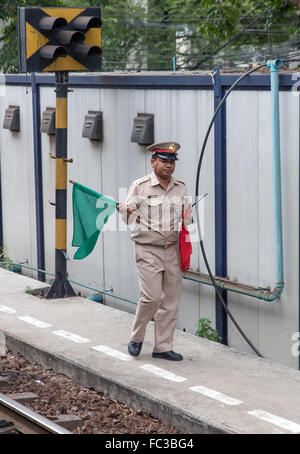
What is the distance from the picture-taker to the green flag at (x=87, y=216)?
906cm

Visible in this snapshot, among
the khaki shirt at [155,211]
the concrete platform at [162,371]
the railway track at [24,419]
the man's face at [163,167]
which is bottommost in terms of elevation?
the railway track at [24,419]

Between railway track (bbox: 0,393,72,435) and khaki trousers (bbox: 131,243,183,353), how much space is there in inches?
52.8

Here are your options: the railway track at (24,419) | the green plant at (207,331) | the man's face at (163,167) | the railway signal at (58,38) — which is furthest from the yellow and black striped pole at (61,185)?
the railway track at (24,419)

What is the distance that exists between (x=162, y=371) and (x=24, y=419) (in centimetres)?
130

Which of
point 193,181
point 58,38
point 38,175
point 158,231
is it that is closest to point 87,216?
point 193,181

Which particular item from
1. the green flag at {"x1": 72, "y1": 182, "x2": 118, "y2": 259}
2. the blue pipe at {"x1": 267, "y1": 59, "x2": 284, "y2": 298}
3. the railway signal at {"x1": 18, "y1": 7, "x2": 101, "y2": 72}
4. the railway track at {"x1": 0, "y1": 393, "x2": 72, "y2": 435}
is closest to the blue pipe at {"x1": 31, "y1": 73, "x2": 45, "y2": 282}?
the railway signal at {"x1": 18, "y1": 7, "x2": 101, "y2": 72}

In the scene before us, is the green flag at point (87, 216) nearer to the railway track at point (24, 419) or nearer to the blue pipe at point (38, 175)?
the blue pipe at point (38, 175)

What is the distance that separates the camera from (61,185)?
10.0 m

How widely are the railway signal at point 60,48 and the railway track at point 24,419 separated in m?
3.27

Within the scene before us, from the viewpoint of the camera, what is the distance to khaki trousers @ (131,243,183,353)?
24.6 feet

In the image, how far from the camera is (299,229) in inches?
290

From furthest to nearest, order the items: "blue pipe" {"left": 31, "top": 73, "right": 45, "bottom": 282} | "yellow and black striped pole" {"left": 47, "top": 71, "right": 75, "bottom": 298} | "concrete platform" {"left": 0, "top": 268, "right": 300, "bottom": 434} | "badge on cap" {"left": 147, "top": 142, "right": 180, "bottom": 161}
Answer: "blue pipe" {"left": 31, "top": 73, "right": 45, "bottom": 282}, "yellow and black striped pole" {"left": 47, "top": 71, "right": 75, "bottom": 298}, "badge on cap" {"left": 147, "top": 142, "right": 180, "bottom": 161}, "concrete platform" {"left": 0, "top": 268, "right": 300, "bottom": 434}

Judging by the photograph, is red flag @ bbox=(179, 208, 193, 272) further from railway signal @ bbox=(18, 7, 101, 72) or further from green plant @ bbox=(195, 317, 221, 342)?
railway signal @ bbox=(18, 7, 101, 72)

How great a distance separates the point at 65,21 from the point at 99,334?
3.49m
